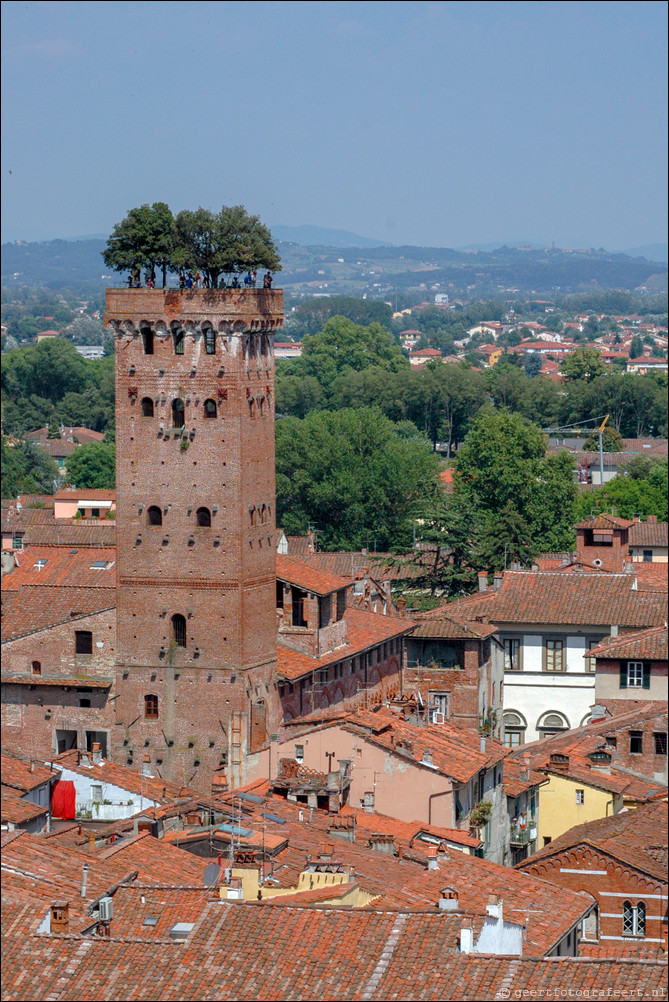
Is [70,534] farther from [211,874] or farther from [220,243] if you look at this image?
[211,874]

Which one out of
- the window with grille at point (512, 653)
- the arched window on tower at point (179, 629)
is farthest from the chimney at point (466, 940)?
the window with grille at point (512, 653)

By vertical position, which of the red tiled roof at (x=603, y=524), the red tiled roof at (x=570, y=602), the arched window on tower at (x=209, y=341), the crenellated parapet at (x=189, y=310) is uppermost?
the crenellated parapet at (x=189, y=310)

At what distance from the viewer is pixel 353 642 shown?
39.5 meters

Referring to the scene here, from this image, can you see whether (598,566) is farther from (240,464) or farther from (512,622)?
(240,464)

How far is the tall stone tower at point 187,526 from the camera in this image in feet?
118

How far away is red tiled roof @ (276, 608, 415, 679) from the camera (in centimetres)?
3744

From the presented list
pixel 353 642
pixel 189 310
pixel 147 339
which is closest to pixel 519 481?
Result: pixel 353 642

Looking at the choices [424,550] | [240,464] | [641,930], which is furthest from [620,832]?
[424,550]

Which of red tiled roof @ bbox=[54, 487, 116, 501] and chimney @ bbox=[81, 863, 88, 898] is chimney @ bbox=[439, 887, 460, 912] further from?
red tiled roof @ bbox=[54, 487, 116, 501]

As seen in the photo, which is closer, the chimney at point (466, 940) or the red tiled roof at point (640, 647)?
the chimney at point (466, 940)

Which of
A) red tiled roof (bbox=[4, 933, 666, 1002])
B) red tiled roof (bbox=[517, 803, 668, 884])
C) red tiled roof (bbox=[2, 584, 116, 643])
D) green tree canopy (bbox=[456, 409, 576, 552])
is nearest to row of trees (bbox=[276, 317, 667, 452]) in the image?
green tree canopy (bbox=[456, 409, 576, 552])

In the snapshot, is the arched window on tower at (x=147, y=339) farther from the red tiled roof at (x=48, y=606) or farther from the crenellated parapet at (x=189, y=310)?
the red tiled roof at (x=48, y=606)

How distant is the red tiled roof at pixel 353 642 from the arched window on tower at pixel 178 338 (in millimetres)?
5063

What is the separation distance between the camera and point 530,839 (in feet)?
109
